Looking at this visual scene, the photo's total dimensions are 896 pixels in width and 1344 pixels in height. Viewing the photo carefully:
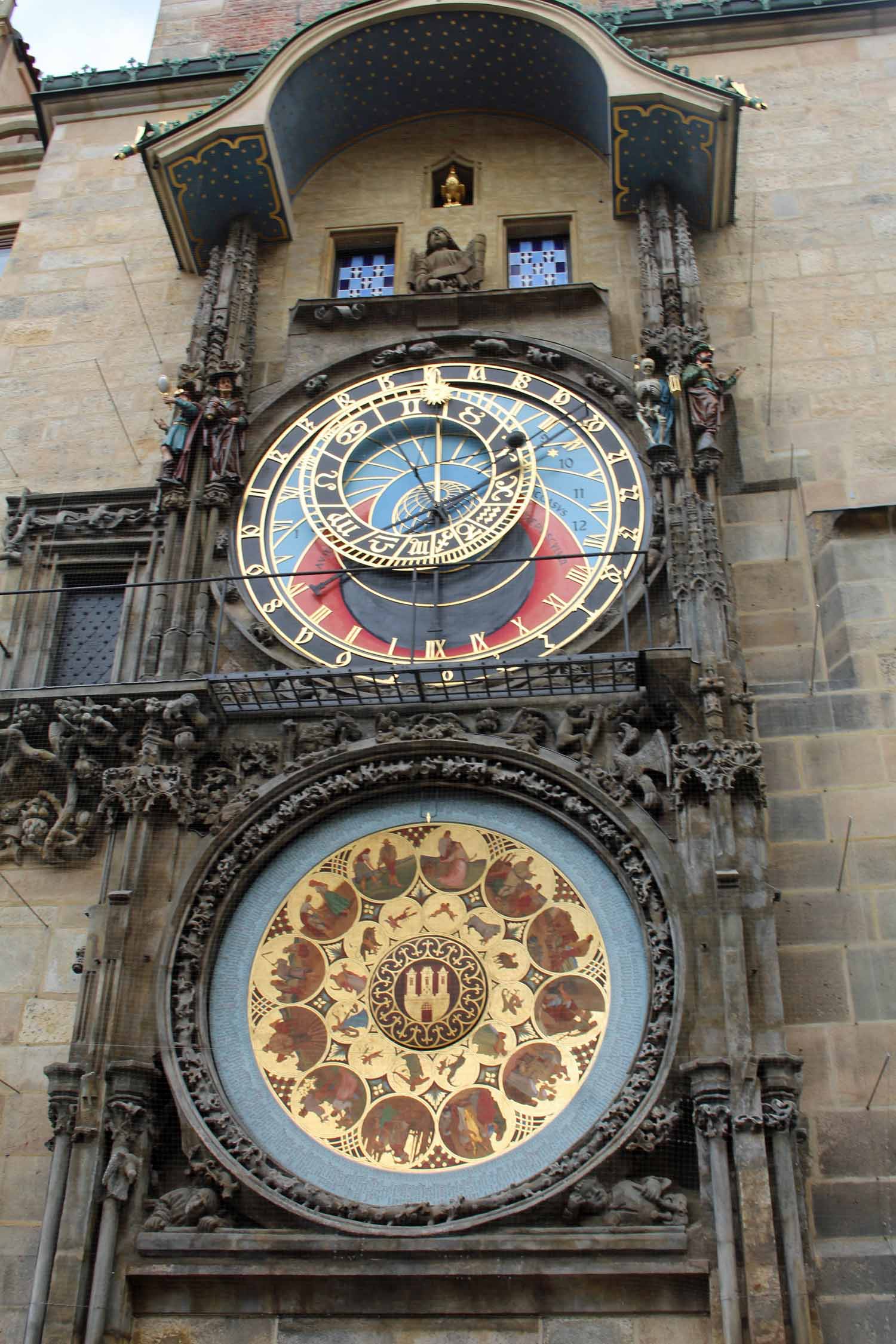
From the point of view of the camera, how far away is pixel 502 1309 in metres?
7.02

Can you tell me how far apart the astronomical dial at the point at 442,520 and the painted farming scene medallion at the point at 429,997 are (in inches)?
52.8

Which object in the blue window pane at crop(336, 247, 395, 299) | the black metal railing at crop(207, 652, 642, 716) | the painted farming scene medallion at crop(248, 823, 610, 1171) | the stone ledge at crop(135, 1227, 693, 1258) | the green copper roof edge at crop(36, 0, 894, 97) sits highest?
the green copper roof edge at crop(36, 0, 894, 97)

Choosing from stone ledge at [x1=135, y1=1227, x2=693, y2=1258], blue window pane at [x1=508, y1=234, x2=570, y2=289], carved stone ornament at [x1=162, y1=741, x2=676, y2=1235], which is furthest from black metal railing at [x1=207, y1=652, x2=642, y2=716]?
blue window pane at [x1=508, y1=234, x2=570, y2=289]

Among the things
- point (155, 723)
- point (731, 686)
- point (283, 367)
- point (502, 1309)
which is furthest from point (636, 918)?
point (283, 367)

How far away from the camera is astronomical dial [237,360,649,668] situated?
9328 mm

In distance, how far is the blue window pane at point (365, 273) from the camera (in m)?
11.6

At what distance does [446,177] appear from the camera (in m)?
12.1

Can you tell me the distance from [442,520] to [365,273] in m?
2.95

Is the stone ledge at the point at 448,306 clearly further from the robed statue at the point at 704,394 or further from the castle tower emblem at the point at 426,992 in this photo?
the castle tower emblem at the point at 426,992

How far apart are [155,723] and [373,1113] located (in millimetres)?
2474

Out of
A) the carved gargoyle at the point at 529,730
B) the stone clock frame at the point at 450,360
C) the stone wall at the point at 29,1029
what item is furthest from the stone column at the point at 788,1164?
the stone clock frame at the point at 450,360

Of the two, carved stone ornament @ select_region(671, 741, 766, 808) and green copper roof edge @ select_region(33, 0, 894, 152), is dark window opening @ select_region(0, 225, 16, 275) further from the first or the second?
carved stone ornament @ select_region(671, 741, 766, 808)

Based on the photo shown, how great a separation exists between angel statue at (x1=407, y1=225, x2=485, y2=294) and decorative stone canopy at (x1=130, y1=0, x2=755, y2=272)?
3.59 feet

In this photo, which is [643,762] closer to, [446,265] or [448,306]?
[448,306]
